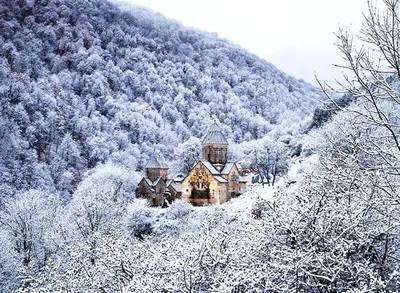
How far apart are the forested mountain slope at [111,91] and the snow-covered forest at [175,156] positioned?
1.21 feet

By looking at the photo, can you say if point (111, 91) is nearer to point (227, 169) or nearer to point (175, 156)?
point (175, 156)

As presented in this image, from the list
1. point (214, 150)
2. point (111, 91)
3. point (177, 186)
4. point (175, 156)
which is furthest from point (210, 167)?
point (111, 91)

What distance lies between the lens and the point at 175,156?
2491 inches

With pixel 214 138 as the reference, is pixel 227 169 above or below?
below

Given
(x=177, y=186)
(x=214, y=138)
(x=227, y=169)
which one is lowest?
(x=177, y=186)

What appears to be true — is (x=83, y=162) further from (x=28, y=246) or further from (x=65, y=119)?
(x=28, y=246)

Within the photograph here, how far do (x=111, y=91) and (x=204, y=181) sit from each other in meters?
56.5

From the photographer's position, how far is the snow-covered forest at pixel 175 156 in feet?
20.4

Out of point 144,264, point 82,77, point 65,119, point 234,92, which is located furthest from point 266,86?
point 144,264

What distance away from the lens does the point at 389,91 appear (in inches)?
188

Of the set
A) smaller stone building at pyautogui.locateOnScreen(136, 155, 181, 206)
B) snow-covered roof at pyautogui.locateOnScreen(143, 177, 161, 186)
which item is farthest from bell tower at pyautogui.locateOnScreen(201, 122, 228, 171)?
snow-covered roof at pyautogui.locateOnScreen(143, 177, 161, 186)

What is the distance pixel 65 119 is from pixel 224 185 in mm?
44745

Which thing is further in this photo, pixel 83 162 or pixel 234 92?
pixel 234 92

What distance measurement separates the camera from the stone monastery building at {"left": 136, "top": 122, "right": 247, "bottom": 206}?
42.6 m
